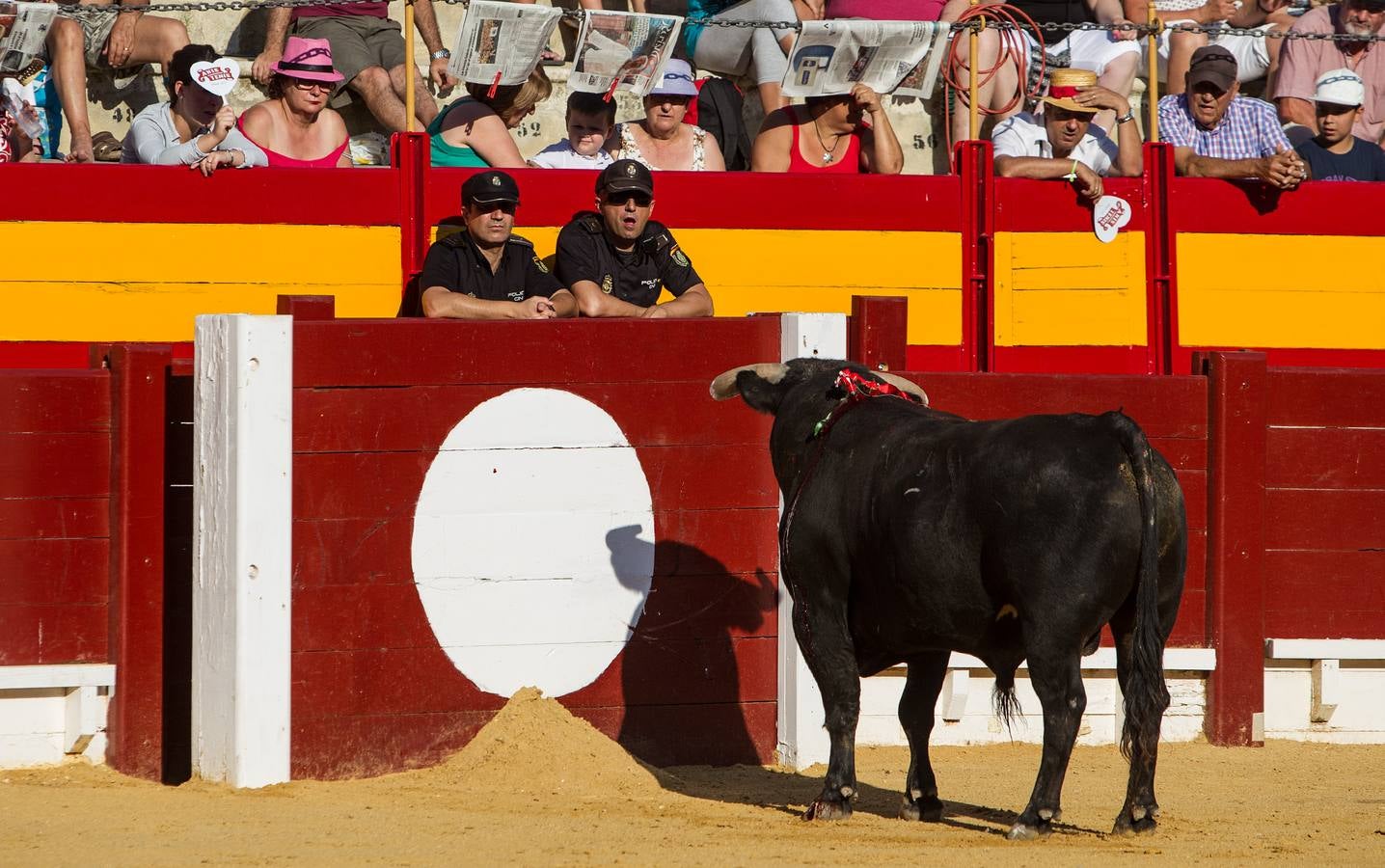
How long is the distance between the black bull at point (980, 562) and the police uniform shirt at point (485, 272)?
169cm

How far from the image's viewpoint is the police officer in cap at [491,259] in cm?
672

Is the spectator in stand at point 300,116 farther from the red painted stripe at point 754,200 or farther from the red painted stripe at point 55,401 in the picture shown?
the red painted stripe at point 55,401

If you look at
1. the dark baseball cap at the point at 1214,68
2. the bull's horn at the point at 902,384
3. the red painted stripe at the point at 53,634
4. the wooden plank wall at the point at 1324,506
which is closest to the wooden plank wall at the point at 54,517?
the red painted stripe at the point at 53,634

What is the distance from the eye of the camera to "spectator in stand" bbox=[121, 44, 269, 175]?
7.65 m

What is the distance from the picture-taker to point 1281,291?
28.8 ft

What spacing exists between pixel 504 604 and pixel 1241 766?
2748 millimetres

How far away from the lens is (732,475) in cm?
636

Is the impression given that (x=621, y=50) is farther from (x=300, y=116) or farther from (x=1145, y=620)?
(x=1145, y=620)

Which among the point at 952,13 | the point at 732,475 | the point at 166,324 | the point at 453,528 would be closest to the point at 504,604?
the point at 453,528

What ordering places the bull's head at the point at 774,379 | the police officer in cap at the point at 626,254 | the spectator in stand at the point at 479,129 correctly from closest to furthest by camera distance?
1. the bull's head at the point at 774,379
2. the police officer in cap at the point at 626,254
3. the spectator in stand at the point at 479,129

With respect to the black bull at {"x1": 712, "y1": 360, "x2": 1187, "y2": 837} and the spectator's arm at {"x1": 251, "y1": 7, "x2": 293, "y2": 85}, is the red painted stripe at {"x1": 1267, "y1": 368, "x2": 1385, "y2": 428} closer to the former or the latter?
the black bull at {"x1": 712, "y1": 360, "x2": 1187, "y2": 837}

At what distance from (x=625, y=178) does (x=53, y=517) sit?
2481mm

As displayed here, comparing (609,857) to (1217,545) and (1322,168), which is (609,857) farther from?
(1322,168)

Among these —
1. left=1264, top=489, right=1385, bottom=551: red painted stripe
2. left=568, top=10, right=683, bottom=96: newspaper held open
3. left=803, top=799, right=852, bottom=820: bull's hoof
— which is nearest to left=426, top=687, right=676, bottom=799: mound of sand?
left=803, top=799, right=852, bottom=820: bull's hoof
